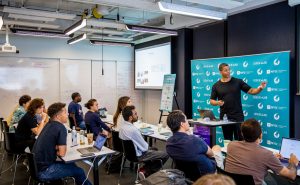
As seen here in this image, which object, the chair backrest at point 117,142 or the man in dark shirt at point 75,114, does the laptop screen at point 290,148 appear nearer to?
the chair backrest at point 117,142

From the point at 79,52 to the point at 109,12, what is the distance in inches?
99.1

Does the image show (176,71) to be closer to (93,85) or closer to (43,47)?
(93,85)

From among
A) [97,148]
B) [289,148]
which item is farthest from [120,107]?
[289,148]

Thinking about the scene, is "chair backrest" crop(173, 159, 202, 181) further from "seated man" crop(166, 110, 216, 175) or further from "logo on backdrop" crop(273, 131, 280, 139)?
"logo on backdrop" crop(273, 131, 280, 139)

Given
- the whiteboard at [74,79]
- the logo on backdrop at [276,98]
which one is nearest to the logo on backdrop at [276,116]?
the logo on backdrop at [276,98]

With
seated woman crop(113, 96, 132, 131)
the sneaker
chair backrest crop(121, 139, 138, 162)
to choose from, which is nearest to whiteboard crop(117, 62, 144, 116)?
seated woman crop(113, 96, 132, 131)

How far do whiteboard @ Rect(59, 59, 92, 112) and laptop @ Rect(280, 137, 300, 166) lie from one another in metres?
6.99

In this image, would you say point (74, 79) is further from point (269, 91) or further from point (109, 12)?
point (269, 91)

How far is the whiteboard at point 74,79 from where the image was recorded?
8623 mm

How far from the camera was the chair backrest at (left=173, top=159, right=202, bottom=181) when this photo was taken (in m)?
2.68

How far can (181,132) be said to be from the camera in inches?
111

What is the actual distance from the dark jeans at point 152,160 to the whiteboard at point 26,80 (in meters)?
5.44

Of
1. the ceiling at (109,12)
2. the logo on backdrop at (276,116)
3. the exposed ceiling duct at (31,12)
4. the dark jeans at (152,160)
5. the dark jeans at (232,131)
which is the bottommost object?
the dark jeans at (152,160)

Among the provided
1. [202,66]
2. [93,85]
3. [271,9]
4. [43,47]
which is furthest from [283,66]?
[43,47]
